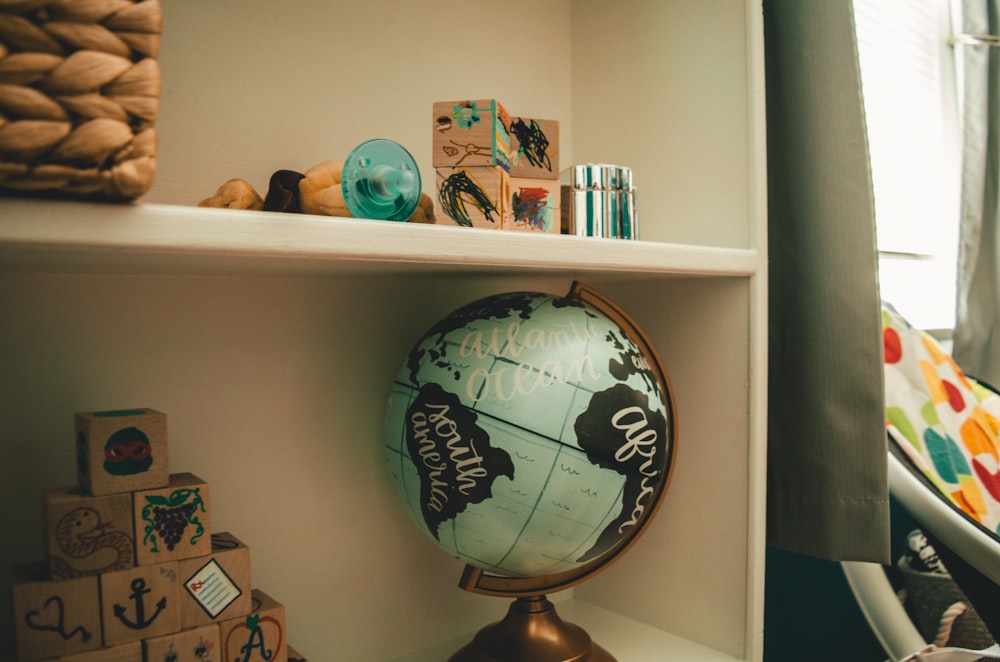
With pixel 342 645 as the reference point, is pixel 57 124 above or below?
above

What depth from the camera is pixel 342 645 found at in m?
0.84

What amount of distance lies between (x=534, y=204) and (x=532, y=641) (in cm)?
51

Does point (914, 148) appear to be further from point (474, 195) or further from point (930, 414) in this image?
point (474, 195)

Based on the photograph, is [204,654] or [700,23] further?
[700,23]

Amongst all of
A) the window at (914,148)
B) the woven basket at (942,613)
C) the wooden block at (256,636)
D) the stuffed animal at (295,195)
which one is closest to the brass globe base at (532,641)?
the wooden block at (256,636)

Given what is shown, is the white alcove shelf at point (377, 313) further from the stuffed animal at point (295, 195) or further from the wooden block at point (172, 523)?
the wooden block at point (172, 523)

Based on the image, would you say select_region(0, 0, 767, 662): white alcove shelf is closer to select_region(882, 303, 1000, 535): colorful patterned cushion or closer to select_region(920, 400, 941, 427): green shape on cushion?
select_region(882, 303, 1000, 535): colorful patterned cushion

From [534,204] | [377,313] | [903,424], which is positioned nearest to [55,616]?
[377,313]

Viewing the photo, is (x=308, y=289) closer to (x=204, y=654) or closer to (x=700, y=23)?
→ (x=204, y=654)

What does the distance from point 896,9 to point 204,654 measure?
2339 mm

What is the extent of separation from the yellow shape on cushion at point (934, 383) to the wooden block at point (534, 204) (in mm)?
959

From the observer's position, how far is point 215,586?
562mm

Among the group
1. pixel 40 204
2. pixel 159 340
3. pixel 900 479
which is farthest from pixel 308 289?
pixel 900 479

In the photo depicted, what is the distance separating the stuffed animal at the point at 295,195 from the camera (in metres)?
0.60
